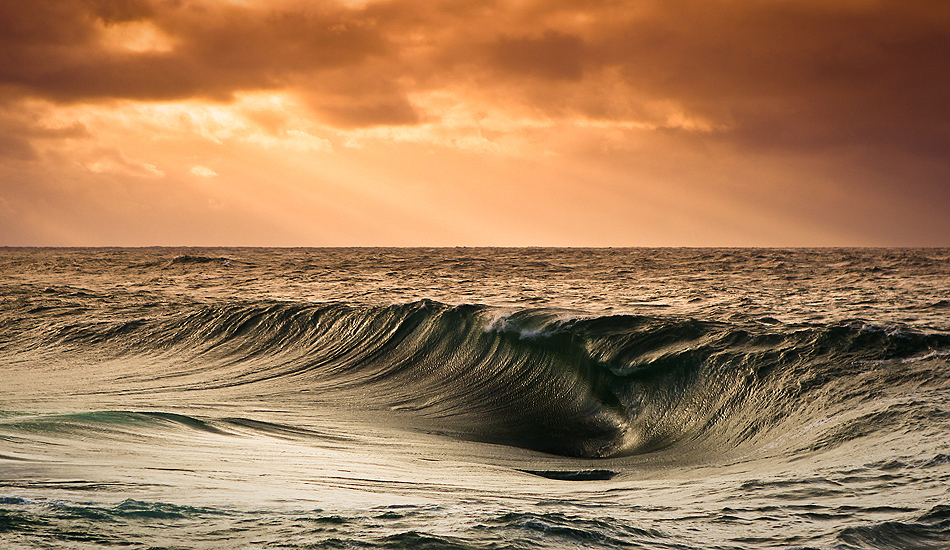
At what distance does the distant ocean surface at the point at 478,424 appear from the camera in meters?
3.06

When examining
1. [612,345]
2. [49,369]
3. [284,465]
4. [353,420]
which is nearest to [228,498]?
[284,465]

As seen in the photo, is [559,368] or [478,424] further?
[559,368]

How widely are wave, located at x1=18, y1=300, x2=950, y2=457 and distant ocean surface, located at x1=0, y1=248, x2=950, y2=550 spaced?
Result: 1.8 inches

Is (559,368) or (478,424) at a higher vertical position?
(559,368)

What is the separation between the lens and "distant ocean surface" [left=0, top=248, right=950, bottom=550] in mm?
3062

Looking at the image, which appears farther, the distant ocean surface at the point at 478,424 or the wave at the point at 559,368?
the wave at the point at 559,368

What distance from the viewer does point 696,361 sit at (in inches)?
357

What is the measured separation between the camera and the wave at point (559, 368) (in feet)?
24.6

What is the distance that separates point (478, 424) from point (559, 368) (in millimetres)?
2224

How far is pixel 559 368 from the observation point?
9992 mm

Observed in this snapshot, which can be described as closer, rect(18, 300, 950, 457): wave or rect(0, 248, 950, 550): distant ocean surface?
rect(0, 248, 950, 550): distant ocean surface

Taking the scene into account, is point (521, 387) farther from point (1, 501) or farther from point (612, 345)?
point (1, 501)

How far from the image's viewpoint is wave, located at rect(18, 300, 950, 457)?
24.6 feet

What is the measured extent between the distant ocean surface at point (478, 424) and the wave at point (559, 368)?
0.15 feet
